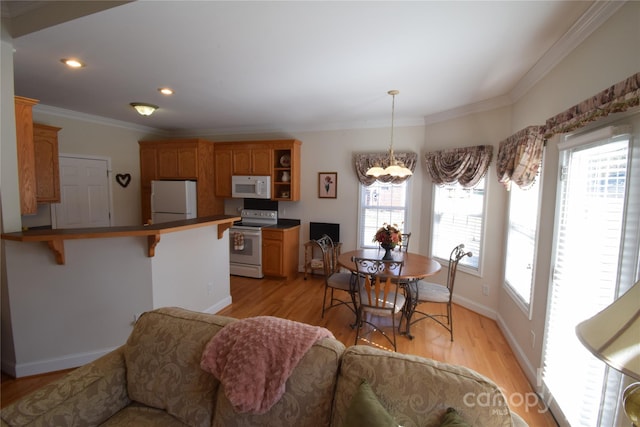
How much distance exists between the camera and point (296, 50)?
2.09m

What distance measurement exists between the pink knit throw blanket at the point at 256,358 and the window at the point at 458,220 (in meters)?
2.93

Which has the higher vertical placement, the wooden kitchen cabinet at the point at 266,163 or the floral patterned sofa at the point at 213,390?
the wooden kitchen cabinet at the point at 266,163

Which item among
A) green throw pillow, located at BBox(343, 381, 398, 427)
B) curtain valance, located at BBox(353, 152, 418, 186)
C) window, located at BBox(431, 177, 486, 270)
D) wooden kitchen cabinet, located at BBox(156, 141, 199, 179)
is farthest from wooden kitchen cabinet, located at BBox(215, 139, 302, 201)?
green throw pillow, located at BBox(343, 381, 398, 427)

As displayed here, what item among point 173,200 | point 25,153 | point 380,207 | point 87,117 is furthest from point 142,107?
point 380,207

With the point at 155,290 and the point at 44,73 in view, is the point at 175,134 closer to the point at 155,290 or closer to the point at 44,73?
the point at 44,73

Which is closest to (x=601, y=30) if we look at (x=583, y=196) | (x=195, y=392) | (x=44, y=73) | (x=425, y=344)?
(x=583, y=196)

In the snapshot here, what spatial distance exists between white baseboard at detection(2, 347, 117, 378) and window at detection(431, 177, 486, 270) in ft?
13.1

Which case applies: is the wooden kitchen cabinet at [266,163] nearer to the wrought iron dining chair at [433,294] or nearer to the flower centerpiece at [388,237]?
the flower centerpiece at [388,237]

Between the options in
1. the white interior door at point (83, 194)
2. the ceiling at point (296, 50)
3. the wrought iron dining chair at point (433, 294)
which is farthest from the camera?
the white interior door at point (83, 194)

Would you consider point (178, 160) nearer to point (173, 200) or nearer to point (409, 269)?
point (173, 200)

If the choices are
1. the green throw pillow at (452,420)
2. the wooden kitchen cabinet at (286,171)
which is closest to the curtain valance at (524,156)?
the green throw pillow at (452,420)

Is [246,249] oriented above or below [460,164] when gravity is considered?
below

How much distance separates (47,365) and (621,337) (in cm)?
343

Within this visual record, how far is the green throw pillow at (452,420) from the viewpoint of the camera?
872mm
